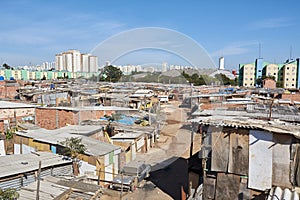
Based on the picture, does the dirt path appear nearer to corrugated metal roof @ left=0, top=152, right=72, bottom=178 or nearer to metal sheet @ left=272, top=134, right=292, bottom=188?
corrugated metal roof @ left=0, top=152, right=72, bottom=178

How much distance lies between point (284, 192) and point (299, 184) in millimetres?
260

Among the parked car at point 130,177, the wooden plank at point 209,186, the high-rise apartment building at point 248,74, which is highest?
the high-rise apartment building at point 248,74

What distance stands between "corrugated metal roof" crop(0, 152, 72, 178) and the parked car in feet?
3.45

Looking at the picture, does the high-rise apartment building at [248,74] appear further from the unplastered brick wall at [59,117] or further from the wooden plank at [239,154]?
the wooden plank at [239,154]

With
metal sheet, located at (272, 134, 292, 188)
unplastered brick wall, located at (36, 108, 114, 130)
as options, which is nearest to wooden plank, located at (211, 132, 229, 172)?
metal sheet, located at (272, 134, 292, 188)

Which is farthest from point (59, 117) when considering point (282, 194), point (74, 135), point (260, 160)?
point (282, 194)

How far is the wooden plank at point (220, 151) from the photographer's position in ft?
11.7

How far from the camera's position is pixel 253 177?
11.2 ft

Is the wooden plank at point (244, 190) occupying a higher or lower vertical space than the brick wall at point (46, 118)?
lower

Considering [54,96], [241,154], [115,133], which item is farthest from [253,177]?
[54,96]

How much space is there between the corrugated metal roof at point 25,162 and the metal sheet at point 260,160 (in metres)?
2.96

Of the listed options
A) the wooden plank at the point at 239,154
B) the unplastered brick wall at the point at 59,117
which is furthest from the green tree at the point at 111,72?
the wooden plank at the point at 239,154

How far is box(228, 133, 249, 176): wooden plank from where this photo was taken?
11.3 ft

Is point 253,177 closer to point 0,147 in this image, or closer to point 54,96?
point 0,147
